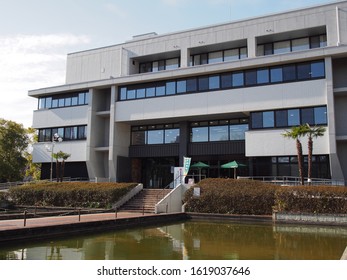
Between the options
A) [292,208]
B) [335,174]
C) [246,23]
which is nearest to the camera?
[292,208]

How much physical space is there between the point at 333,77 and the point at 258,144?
7.73 m

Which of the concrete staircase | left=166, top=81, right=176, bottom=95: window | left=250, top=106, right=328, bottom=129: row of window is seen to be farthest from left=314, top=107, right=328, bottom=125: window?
the concrete staircase

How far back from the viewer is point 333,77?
93.5ft

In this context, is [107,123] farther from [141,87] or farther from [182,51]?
[182,51]

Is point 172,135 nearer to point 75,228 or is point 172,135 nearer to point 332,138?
point 332,138

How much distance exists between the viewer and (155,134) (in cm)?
3603

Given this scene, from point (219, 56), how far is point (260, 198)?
15.9m

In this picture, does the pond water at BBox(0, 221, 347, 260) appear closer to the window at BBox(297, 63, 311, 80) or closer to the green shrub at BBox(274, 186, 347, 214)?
the green shrub at BBox(274, 186, 347, 214)

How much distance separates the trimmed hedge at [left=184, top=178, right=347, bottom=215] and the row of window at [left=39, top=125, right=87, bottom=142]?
16.0 metres

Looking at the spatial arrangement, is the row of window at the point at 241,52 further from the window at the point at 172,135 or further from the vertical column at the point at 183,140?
the window at the point at 172,135

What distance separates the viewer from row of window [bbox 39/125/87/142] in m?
37.7

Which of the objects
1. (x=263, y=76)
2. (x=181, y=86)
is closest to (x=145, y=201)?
(x=181, y=86)

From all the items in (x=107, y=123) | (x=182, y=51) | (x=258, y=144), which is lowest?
(x=258, y=144)

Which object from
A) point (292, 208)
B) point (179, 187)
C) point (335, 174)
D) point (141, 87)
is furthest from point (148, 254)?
point (141, 87)
